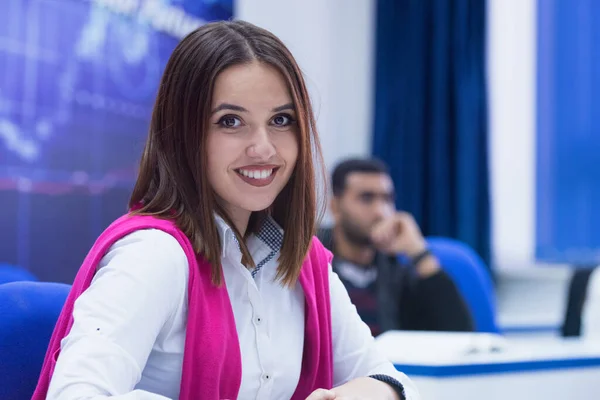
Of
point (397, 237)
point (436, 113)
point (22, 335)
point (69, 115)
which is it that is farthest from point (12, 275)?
point (436, 113)

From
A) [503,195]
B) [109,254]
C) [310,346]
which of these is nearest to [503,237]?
[503,195]

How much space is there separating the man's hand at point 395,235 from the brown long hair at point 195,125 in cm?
210

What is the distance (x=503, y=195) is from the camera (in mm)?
4219

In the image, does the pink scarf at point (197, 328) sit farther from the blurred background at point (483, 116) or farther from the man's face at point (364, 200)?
the blurred background at point (483, 116)

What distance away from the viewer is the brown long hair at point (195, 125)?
1198mm

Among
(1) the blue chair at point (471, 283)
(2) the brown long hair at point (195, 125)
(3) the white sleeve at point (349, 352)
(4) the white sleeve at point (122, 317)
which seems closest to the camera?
(4) the white sleeve at point (122, 317)

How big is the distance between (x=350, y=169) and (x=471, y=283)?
33.0 inches

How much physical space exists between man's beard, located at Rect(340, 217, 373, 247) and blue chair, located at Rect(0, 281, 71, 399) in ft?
7.22

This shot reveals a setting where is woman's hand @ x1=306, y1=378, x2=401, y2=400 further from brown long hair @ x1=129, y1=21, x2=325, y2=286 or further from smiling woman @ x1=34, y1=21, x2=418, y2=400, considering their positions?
brown long hair @ x1=129, y1=21, x2=325, y2=286

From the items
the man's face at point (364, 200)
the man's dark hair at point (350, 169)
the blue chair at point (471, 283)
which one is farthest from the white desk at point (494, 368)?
the man's dark hair at point (350, 169)

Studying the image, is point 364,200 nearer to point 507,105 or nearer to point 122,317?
point 507,105

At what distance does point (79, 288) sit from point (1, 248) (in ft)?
5.24

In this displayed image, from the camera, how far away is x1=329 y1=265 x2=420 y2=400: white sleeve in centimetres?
140

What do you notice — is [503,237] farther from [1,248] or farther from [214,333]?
[214,333]
